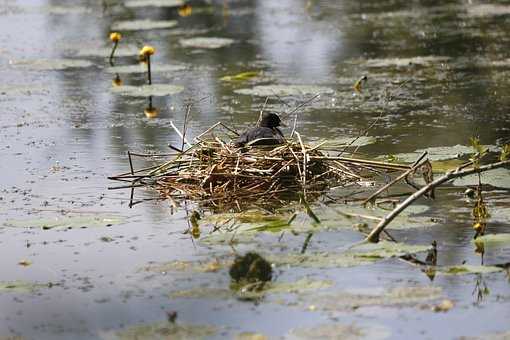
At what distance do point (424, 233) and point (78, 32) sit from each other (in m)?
9.86

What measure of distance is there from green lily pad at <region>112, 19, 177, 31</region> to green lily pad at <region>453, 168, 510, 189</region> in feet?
28.2

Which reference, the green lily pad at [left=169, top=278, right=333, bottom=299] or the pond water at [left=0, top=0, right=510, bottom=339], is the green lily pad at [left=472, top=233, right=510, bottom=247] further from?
the green lily pad at [left=169, top=278, right=333, bottom=299]

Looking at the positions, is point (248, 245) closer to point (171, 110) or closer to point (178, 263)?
point (178, 263)

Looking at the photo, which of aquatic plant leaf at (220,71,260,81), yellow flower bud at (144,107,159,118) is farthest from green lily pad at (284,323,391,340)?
aquatic plant leaf at (220,71,260,81)

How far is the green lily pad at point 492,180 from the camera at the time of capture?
771 cm

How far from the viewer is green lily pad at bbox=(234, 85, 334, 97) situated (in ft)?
37.0

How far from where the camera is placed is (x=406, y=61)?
1284 centimetres

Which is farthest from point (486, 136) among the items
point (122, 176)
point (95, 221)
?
point (95, 221)

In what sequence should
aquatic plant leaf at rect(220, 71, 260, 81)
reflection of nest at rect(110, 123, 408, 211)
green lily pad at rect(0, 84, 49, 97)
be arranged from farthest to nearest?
aquatic plant leaf at rect(220, 71, 260, 81)
green lily pad at rect(0, 84, 49, 97)
reflection of nest at rect(110, 123, 408, 211)

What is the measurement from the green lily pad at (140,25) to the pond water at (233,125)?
1.7 inches

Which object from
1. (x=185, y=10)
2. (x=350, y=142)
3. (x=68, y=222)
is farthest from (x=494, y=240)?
(x=185, y=10)

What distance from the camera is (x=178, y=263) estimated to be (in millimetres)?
6328

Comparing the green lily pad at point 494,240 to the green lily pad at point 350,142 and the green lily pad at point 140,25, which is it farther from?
the green lily pad at point 140,25

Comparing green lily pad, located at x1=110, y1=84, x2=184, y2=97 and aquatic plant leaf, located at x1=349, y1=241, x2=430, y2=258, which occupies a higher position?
aquatic plant leaf, located at x1=349, y1=241, x2=430, y2=258
